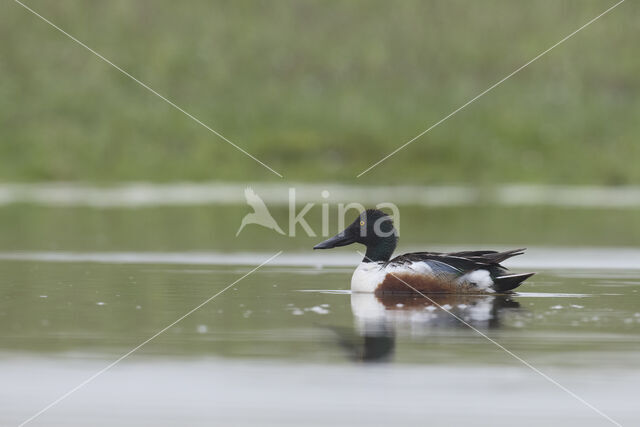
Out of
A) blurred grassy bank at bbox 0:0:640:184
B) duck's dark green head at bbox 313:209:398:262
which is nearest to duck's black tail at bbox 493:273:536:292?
duck's dark green head at bbox 313:209:398:262

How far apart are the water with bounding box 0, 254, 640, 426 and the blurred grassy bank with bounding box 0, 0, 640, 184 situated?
94336 mm

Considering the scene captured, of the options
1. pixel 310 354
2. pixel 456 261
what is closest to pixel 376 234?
pixel 456 261

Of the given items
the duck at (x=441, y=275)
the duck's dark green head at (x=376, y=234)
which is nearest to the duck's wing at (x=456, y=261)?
the duck at (x=441, y=275)

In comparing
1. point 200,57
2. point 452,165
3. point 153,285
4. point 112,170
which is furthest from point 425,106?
point 153,285

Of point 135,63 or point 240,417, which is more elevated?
point 135,63

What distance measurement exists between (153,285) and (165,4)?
5787 inches

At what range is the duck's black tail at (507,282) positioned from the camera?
18.2 m

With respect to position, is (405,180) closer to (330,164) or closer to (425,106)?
(330,164)

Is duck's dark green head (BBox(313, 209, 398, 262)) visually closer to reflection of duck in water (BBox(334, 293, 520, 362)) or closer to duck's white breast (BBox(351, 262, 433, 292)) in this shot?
duck's white breast (BBox(351, 262, 433, 292))

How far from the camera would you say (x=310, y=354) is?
43.4 feet

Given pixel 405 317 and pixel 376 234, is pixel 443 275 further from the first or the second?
pixel 405 317

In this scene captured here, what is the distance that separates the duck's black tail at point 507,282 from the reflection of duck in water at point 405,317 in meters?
0.13

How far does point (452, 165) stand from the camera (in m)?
126

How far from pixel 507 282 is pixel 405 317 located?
2817mm
